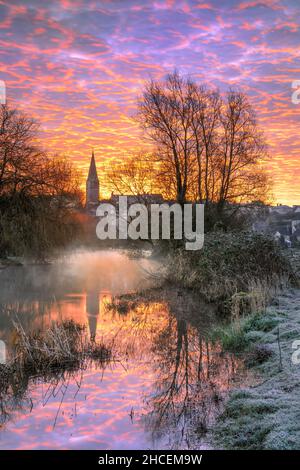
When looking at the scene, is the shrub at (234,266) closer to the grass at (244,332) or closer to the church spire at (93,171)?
the grass at (244,332)

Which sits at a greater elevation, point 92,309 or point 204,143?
point 204,143

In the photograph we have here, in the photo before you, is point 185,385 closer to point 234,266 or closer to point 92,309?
point 92,309

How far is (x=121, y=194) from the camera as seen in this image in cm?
2822

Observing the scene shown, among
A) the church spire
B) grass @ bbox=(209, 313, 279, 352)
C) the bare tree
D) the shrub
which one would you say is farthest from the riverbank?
the church spire

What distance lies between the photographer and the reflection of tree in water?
635 centimetres

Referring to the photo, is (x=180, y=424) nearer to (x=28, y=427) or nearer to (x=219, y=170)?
(x=28, y=427)

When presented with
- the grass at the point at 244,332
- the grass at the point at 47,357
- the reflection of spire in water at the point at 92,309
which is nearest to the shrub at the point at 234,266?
the grass at the point at 244,332

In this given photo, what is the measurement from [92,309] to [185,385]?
8.38 meters

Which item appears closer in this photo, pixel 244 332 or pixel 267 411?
pixel 267 411

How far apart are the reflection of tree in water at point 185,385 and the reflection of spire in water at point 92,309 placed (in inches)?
76.5

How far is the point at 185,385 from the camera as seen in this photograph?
26.5ft

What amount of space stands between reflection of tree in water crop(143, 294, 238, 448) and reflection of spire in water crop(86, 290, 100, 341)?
6.38 feet

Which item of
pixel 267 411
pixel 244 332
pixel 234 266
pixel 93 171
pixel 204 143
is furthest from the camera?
pixel 93 171

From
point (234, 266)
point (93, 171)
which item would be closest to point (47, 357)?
point (234, 266)
